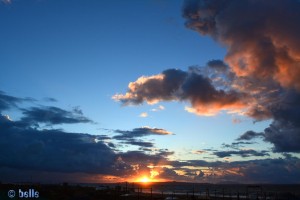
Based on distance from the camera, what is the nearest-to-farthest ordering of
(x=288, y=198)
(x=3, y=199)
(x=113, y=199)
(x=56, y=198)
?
(x=3, y=199) < (x=56, y=198) < (x=113, y=199) < (x=288, y=198)

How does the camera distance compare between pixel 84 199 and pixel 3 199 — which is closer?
pixel 3 199

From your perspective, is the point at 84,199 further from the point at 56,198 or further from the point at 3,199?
the point at 3,199

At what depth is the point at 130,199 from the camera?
66875mm

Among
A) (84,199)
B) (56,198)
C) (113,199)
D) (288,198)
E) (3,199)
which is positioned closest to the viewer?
(3,199)

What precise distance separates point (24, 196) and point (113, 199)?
1460 inches

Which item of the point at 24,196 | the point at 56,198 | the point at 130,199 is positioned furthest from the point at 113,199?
the point at 24,196

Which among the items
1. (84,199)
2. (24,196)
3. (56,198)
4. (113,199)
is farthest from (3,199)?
(113,199)

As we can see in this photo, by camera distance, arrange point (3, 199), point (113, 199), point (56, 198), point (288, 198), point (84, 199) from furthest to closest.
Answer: point (288, 198)
point (113, 199)
point (56, 198)
point (84, 199)
point (3, 199)

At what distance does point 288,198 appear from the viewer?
82062 mm

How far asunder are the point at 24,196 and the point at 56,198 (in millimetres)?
26138

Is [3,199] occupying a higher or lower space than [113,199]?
higher

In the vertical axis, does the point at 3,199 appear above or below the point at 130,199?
above

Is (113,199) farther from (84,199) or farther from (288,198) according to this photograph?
(288,198)

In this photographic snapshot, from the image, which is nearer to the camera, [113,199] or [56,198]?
[56,198]
